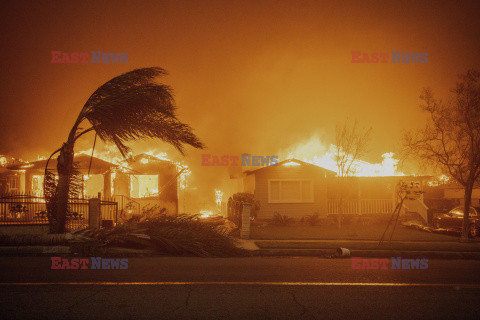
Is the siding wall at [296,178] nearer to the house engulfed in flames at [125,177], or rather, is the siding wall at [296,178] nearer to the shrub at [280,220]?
the shrub at [280,220]

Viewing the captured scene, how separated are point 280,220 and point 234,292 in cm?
1480

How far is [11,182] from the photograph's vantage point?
928 inches

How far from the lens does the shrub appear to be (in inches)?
797

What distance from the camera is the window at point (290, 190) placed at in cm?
2139

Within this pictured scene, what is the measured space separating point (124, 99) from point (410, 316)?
9.13m

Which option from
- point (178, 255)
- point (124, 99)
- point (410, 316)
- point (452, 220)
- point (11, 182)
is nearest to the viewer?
point (410, 316)

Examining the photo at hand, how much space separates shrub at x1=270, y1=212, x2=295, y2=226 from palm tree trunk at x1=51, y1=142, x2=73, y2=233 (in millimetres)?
11938

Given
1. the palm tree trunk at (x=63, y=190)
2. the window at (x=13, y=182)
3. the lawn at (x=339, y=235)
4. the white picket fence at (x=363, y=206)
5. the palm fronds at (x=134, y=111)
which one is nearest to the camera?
the palm fronds at (x=134, y=111)

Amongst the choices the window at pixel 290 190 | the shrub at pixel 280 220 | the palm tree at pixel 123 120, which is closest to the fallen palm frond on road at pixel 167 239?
the palm tree at pixel 123 120

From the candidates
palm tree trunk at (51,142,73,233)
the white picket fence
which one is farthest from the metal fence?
the white picket fence

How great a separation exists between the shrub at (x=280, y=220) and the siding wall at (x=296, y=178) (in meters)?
0.51

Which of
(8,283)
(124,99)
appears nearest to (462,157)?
(124,99)

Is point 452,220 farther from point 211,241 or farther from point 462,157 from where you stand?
point 211,241

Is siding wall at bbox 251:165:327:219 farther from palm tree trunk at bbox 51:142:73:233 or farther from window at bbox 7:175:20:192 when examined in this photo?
window at bbox 7:175:20:192
